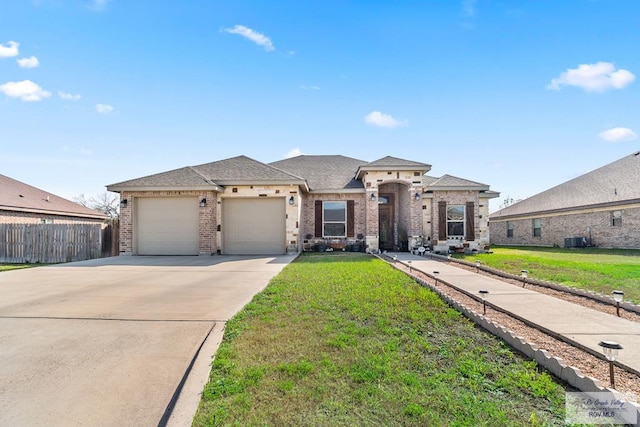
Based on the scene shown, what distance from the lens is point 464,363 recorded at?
9.70 ft

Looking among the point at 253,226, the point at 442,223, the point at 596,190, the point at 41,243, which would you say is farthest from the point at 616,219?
the point at 41,243

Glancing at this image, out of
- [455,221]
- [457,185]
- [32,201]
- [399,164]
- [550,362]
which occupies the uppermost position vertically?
[399,164]

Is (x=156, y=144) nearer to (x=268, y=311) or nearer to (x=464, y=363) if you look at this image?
(x=268, y=311)

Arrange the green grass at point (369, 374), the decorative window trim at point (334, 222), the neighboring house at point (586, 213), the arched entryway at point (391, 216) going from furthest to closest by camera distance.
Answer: the arched entryway at point (391, 216)
the neighboring house at point (586, 213)
the decorative window trim at point (334, 222)
the green grass at point (369, 374)

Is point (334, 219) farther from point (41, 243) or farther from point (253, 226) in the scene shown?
point (41, 243)

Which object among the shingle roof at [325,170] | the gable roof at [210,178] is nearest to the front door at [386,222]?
the shingle roof at [325,170]

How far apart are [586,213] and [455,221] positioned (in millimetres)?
9165

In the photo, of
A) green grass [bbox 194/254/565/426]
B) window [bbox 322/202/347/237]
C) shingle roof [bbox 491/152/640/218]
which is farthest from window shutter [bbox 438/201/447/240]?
green grass [bbox 194/254/565/426]

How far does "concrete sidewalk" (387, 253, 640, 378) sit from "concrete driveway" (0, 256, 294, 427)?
4.11 metres

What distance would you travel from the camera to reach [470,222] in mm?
15438

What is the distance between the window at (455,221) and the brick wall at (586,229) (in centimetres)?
865

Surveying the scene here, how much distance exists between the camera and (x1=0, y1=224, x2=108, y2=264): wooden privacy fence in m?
12.9

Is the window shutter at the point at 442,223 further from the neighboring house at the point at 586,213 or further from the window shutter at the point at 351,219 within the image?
the neighboring house at the point at 586,213

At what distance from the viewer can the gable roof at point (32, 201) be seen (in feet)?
50.7
